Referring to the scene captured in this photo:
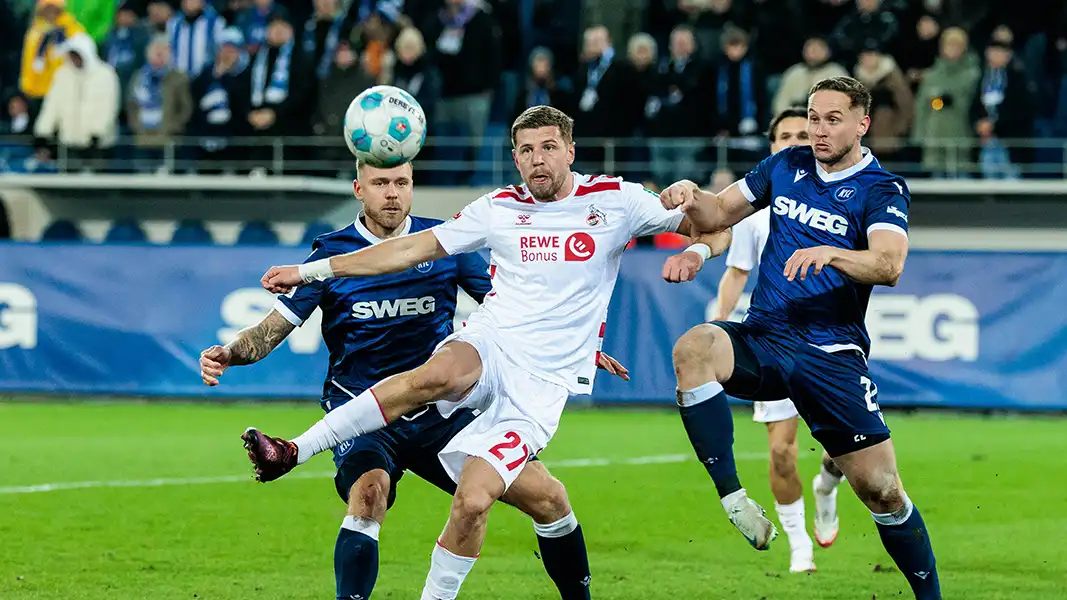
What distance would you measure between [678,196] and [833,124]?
76cm

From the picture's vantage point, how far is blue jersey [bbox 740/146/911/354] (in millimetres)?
7246

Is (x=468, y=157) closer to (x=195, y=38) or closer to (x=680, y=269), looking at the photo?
(x=195, y=38)

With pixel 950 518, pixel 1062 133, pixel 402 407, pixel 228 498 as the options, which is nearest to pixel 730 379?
pixel 402 407

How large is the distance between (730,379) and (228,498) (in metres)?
5.63

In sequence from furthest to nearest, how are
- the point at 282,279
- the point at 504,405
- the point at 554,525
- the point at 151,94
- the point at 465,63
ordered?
the point at 151,94 → the point at 465,63 → the point at 554,525 → the point at 504,405 → the point at 282,279

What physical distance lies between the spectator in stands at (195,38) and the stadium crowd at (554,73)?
3 centimetres

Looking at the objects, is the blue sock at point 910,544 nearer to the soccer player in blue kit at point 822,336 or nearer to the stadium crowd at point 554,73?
the soccer player in blue kit at point 822,336

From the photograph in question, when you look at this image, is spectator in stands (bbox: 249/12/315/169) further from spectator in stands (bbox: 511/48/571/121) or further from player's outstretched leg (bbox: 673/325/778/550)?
player's outstretched leg (bbox: 673/325/778/550)

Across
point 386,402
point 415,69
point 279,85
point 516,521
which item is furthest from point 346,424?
point 279,85

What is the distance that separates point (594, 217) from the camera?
24.4 feet


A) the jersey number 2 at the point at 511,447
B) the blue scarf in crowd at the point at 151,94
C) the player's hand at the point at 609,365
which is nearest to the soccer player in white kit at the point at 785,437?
the player's hand at the point at 609,365

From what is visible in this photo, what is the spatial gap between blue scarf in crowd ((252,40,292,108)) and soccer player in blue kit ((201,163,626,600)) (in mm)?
12458

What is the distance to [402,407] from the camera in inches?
276

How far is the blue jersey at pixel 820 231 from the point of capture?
7246mm
